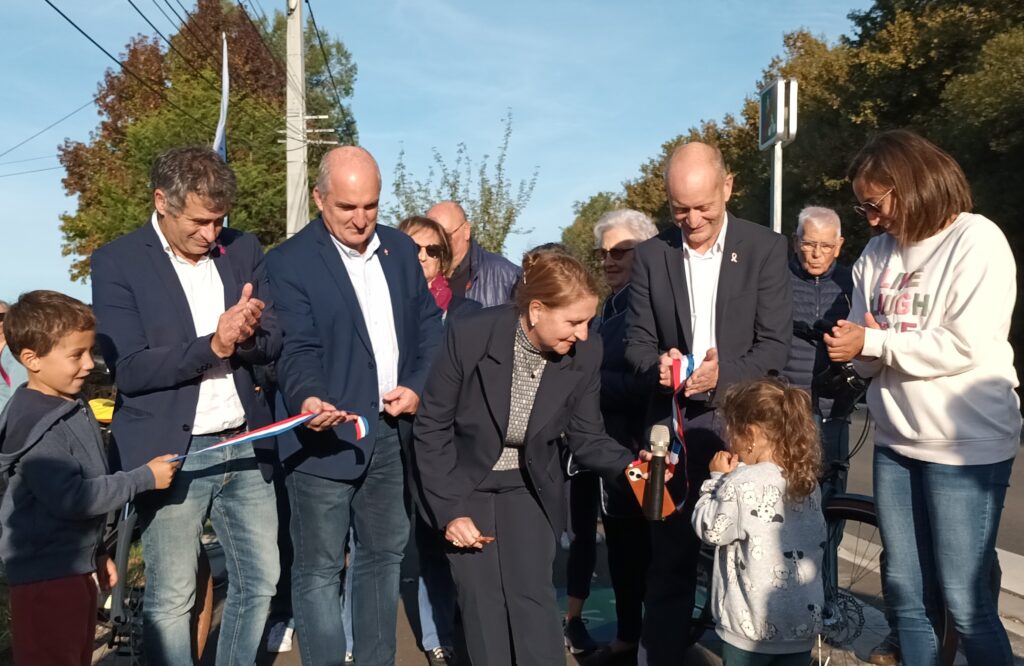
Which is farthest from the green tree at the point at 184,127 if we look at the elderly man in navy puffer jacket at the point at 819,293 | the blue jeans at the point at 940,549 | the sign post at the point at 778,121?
the blue jeans at the point at 940,549

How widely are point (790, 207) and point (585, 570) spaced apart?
1154 inches

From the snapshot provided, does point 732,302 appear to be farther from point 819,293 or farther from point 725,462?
point 819,293

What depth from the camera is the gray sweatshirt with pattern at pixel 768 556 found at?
3.80m

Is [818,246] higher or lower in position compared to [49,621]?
higher

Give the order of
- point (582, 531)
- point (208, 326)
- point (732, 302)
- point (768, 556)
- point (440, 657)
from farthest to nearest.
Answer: point (582, 531)
point (440, 657)
point (732, 302)
point (208, 326)
point (768, 556)

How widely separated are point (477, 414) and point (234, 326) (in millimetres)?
999

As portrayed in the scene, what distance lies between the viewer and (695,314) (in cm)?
457

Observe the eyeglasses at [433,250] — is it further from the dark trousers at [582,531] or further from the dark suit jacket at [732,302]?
the dark suit jacket at [732,302]

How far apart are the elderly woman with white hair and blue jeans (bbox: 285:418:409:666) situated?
1.15m

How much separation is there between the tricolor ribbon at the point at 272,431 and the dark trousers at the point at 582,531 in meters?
1.78

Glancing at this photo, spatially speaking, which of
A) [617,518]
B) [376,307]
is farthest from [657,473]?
[617,518]

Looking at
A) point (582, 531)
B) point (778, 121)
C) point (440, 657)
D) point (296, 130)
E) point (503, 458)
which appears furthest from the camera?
point (296, 130)

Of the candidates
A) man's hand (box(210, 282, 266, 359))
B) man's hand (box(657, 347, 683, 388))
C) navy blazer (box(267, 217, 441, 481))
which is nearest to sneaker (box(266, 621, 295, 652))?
navy blazer (box(267, 217, 441, 481))

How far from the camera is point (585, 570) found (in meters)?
5.61
